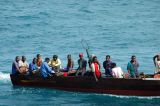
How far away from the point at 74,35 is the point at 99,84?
25145 mm

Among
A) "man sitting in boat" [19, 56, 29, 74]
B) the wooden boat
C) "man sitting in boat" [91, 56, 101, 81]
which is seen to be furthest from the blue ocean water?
"man sitting in boat" [91, 56, 101, 81]

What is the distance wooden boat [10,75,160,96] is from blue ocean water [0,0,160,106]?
0.31 metres

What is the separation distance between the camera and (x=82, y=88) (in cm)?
3641

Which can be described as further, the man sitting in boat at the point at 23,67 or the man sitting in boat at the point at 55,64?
the man sitting in boat at the point at 23,67

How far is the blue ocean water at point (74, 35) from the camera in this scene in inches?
1419

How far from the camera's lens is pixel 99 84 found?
35.7 m

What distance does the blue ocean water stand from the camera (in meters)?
36.0

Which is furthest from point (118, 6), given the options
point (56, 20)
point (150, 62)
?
point (150, 62)

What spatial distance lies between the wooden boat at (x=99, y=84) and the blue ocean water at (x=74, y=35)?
31 cm

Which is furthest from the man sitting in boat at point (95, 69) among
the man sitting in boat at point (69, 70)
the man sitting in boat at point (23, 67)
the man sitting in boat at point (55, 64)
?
the man sitting in boat at point (23, 67)

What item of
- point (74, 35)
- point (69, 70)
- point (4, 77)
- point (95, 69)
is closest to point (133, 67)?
point (95, 69)

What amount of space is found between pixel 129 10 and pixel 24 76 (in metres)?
37.2

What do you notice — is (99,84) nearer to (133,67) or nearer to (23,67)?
(133,67)

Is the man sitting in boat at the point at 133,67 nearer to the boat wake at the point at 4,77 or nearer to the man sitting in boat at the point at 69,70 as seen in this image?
A: the man sitting in boat at the point at 69,70
